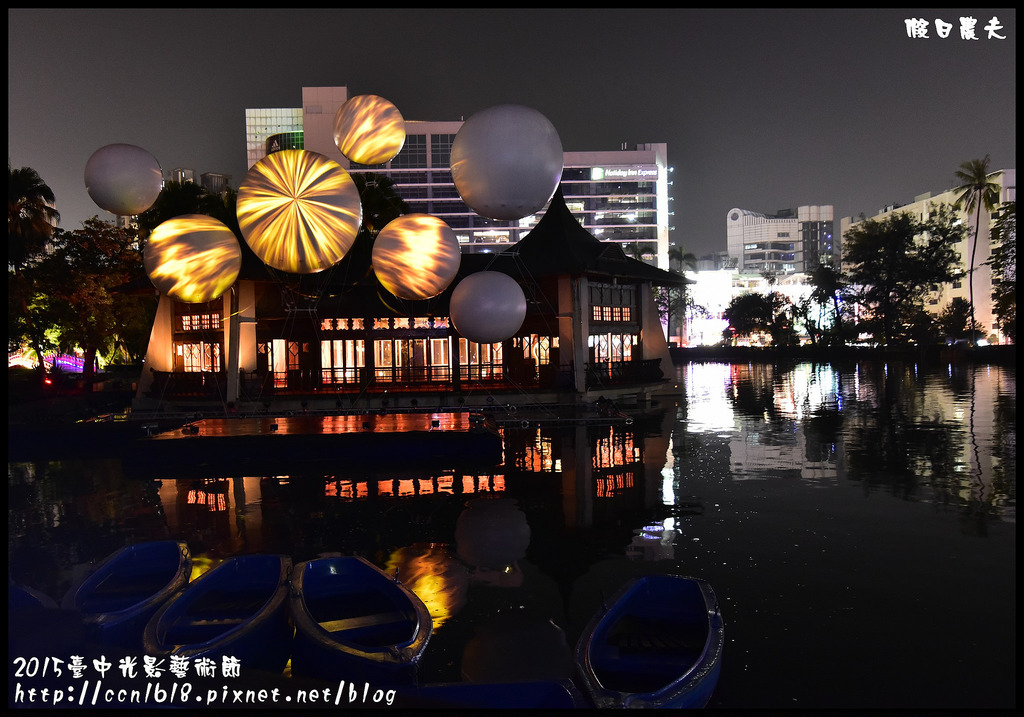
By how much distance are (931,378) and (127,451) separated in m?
45.6

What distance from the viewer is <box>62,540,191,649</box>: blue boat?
7109 mm

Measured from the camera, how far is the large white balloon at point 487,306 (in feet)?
36.1

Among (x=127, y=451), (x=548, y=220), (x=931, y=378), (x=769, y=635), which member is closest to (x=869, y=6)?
(x=769, y=635)

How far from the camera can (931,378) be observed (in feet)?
146

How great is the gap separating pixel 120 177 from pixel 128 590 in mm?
6460

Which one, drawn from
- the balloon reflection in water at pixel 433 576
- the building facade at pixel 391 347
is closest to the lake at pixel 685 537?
the balloon reflection in water at pixel 433 576

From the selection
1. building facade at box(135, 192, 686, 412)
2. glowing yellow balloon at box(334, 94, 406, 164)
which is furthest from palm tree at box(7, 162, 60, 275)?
glowing yellow balloon at box(334, 94, 406, 164)

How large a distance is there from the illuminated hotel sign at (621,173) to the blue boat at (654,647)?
454ft

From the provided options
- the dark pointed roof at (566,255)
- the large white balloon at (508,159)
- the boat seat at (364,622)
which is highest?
the dark pointed roof at (566,255)

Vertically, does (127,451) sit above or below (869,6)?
below

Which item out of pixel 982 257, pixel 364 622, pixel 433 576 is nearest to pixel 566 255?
pixel 433 576

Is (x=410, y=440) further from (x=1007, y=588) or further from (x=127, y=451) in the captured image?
(x=1007, y=588)

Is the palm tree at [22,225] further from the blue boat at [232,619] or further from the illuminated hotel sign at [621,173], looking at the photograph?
the illuminated hotel sign at [621,173]

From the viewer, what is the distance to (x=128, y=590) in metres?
8.71
